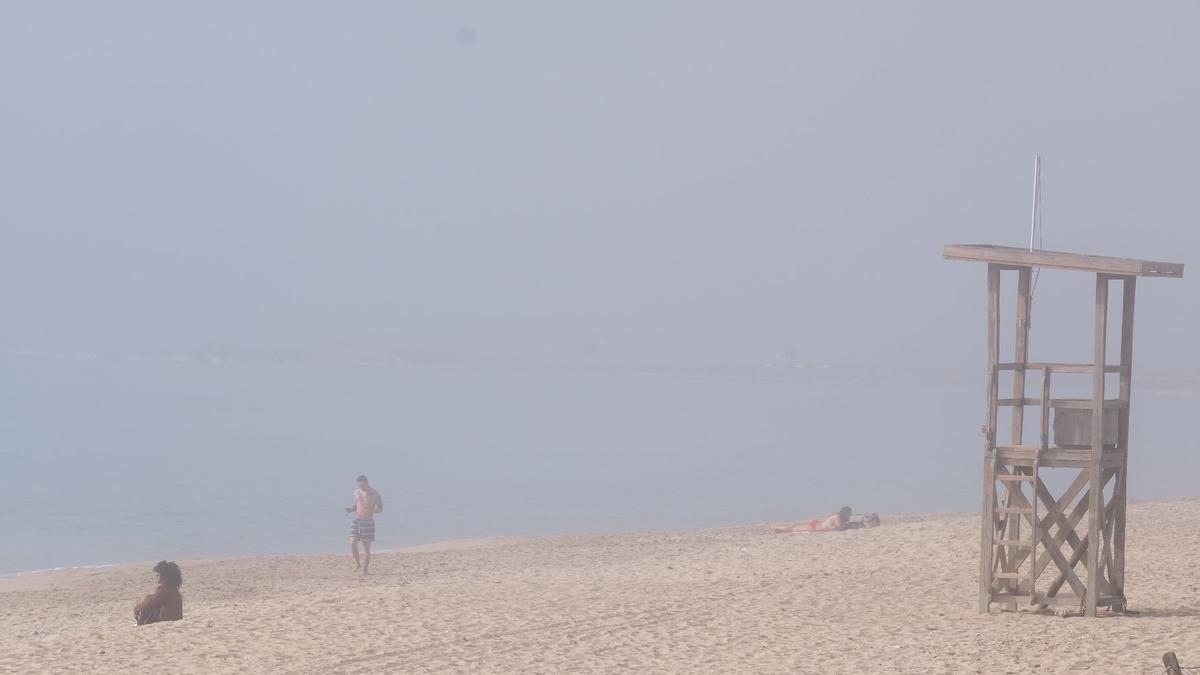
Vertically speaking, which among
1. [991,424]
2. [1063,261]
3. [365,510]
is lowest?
[365,510]

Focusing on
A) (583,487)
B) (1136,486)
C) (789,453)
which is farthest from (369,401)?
(1136,486)

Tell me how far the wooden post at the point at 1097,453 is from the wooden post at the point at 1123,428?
0.65 feet

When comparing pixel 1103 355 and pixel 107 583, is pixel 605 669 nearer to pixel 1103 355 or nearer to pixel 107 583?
pixel 1103 355

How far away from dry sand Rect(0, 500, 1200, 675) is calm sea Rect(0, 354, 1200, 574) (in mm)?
16881

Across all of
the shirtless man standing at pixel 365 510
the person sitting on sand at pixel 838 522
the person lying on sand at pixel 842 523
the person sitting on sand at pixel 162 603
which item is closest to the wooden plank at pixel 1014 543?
the person sitting on sand at pixel 162 603

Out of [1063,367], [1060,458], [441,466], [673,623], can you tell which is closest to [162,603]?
[673,623]

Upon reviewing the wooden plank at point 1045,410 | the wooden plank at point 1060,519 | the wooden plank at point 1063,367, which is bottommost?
the wooden plank at point 1060,519

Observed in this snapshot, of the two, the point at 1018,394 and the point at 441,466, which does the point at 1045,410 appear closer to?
the point at 1018,394

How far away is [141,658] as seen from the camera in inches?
454

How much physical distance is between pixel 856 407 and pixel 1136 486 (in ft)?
298

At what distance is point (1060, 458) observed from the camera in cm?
1213

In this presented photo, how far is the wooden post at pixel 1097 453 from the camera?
1191 centimetres

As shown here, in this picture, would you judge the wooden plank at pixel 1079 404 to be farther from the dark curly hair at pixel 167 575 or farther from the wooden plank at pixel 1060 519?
the dark curly hair at pixel 167 575

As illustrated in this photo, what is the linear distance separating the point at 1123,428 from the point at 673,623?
4.34 m
